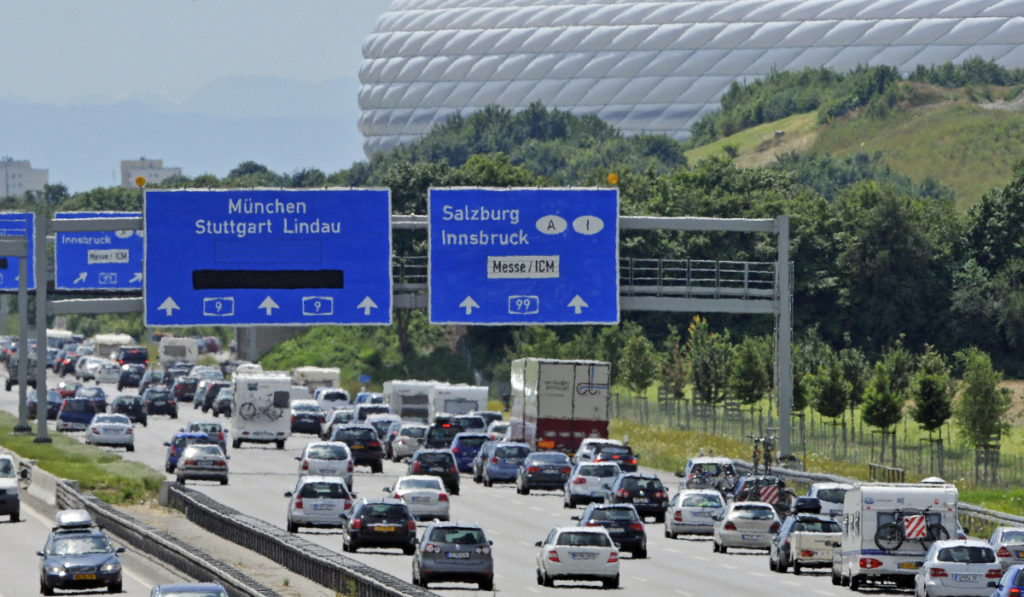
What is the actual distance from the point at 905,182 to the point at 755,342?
68123mm

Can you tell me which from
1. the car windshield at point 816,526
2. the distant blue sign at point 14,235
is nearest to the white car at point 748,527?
the car windshield at point 816,526

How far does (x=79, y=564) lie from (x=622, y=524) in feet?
41.1

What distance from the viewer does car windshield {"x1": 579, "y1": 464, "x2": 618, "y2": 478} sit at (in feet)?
188

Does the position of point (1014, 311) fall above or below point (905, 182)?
below

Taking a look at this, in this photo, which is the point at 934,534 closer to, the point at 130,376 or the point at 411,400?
the point at 411,400

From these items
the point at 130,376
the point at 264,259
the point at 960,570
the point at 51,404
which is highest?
the point at 264,259

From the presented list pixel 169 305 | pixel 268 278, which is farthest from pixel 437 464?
pixel 169 305

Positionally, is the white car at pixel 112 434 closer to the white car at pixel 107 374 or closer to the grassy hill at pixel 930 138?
the white car at pixel 107 374

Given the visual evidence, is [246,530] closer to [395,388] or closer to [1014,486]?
[1014,486]

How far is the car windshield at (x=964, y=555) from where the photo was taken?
3481 cm

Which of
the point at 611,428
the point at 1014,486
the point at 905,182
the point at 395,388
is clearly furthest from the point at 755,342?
the point at 905,182

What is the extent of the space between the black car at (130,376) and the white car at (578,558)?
8758cm

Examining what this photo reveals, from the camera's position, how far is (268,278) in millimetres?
62562

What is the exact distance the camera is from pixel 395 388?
92812 mm
